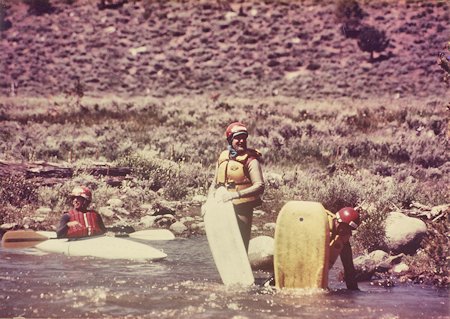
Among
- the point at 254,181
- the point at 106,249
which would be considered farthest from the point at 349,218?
the point at 106,249

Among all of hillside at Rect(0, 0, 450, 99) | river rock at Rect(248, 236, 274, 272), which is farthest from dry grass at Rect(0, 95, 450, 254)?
hillside at Rect(0, 0, 450, 99)

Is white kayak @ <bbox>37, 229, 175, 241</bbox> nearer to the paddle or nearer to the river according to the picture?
the paddle

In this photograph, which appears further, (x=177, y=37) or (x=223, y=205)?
(x=177, y=37)

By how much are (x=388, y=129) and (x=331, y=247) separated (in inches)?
463

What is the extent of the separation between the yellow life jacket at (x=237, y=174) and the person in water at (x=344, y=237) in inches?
37.8

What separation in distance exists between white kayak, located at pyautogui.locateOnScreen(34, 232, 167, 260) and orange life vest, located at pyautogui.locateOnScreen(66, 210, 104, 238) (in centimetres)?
7

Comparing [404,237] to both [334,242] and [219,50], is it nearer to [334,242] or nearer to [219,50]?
[334,242]

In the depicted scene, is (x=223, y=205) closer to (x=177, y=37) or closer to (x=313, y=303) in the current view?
(x=313, y=303)

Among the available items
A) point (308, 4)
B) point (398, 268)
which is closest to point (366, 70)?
point (308, 4)

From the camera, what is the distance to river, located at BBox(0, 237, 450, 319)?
19.2 feet

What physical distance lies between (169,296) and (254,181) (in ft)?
5.19

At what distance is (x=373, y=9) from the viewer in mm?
33938

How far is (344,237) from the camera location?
6773mm

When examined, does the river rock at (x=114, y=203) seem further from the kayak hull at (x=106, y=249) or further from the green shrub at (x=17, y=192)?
the kayak hull at (x=106, y=249)
